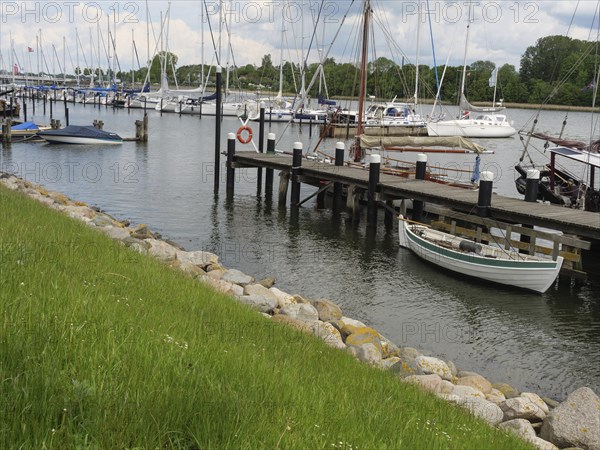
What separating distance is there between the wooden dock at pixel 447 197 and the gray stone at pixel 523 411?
10.2 meters

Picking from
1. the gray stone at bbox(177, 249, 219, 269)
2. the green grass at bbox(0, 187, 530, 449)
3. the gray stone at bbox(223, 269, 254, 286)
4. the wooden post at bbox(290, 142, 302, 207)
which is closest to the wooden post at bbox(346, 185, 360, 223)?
the wooden post at bbox(290, 142, 302, 207)

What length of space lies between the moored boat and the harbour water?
9150 millimetres

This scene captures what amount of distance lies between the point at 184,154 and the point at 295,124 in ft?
158

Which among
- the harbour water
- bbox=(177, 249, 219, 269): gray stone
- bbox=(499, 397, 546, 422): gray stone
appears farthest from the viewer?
bbox=(177, 249, 219, 269): gray stone

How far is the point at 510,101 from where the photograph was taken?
14112 cm

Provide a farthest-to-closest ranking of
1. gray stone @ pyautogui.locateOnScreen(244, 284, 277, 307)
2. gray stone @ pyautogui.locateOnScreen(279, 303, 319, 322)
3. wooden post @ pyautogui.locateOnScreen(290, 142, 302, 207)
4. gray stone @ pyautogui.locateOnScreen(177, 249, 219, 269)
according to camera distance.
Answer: wooden post @ pyautogui.locateOnScreen(290, 142, 302, 207), gray stone @ pyautogui.locateOnScreen(177, 249, 219, 269), gray stone @ pyautogui.locateOnScreen(244, 284, 277, 307), gray stone @ pyautogui.locateOnScreen(279, 303, 319, 322)

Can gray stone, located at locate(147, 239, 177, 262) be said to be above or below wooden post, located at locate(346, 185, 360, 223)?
above

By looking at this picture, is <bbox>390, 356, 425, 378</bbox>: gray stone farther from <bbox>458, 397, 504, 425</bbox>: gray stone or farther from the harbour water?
the harbour water

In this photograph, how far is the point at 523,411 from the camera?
10.1 metres

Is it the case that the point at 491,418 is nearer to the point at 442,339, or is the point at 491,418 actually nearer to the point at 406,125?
the point at 442,339

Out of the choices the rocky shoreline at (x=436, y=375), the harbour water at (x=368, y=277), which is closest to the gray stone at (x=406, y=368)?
the rocky shoreline at (x=436, y=375)

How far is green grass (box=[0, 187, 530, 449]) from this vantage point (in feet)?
15.5

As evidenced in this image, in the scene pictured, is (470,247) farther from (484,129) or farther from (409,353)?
(484,129)

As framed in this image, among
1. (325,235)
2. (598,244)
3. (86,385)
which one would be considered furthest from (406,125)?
(86,385)
